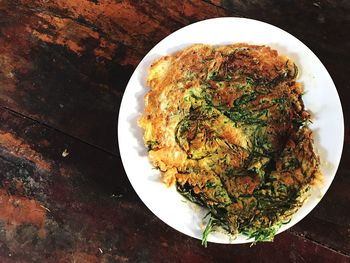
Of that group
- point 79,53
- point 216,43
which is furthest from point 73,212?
point 216,43

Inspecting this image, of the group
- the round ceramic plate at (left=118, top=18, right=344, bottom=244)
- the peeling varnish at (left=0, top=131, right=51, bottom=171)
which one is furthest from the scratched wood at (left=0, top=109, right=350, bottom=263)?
the round ceramic plate at (left=118, top=18, right=344, bottom=244)

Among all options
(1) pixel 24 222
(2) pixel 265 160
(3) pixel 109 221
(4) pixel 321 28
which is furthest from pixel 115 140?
(4) pixel 321 28

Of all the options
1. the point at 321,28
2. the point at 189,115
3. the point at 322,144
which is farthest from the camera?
the point at 321,28

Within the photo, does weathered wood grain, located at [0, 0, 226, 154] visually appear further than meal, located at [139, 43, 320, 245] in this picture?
Yes

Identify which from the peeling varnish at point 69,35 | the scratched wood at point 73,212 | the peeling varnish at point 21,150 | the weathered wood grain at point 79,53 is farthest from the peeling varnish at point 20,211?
the peeling varnish at point 69,35

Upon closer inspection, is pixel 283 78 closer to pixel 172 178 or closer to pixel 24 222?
pixel 172 178

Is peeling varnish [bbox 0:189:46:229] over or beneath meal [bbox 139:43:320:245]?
beneath

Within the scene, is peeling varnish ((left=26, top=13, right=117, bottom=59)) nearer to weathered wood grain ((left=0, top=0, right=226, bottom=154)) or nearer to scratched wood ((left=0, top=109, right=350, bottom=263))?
weathered wood grain ((left=0, top=0, right=226, bottom=154))
